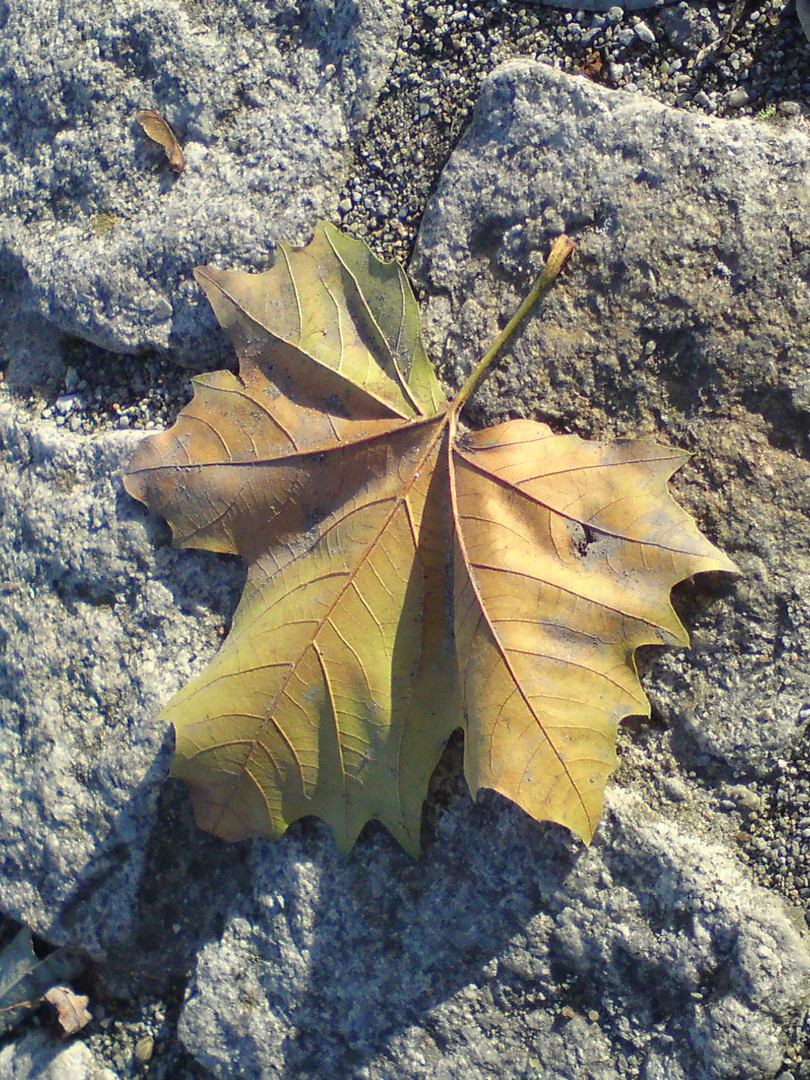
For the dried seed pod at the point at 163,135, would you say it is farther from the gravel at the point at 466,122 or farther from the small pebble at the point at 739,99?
the small pebble at the point at 739,99

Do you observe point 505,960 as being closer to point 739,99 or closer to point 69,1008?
point 69,1008

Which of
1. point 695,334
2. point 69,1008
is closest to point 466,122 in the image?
point 695,334

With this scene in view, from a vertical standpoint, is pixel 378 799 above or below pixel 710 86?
below

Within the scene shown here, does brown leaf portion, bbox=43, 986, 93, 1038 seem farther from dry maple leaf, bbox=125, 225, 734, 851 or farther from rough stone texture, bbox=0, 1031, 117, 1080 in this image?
dry maple leaf, bbox=125, 225, 734, 851

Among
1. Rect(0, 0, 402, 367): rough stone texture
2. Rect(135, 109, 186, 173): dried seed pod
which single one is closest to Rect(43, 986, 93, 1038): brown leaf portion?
Rect(0, 0, 402, 367): rough stone texture

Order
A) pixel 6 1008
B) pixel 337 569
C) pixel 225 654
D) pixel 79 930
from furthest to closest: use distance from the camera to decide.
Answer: pixel 6 1008 < pixel 79 930 < pixel 225 654 < pixel 337 569

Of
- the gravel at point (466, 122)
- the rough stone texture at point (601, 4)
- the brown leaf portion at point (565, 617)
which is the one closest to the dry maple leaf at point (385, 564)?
the brown leaf portion at point (565, 617)

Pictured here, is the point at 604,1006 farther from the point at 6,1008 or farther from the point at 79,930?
the point at 6,1008

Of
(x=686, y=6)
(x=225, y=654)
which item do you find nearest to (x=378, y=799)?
(x=225, y=654)
